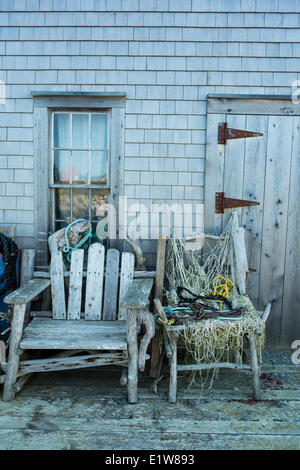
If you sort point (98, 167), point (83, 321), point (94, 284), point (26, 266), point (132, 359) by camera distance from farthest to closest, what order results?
point (98, 167) → point (26, 266) → point (94, 284) → point (83, 321) → point (132, 359)

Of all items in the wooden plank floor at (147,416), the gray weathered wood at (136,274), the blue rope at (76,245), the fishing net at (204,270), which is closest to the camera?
the wooden plank floor at (147,416)

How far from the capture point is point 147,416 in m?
2.45

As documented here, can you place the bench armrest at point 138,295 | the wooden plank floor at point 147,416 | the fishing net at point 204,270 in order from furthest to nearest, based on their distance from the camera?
1. the fishing net at point 204,270
2. the bench armrest at point 138,295
3. the wooden plank floor at point 147,416

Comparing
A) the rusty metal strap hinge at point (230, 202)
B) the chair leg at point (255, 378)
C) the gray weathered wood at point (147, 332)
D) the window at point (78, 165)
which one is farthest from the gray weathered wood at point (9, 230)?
the chair leg at point (255, 378)

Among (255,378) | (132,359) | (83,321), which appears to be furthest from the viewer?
(83,321)

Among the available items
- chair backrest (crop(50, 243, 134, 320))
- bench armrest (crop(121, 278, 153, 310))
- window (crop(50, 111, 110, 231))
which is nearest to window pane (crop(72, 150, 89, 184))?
window (crop(50, 111, 110, 231))

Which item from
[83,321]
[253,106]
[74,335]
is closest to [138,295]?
[74,335]

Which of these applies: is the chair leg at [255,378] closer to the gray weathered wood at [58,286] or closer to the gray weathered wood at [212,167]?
the gray weathered wood at [212,167]

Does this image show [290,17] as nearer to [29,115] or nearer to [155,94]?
[155,94]

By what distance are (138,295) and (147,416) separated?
801mm

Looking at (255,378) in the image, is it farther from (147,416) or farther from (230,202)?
(230,202)

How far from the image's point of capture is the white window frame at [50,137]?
11.3 ft

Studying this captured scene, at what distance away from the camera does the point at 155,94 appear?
3445 mm

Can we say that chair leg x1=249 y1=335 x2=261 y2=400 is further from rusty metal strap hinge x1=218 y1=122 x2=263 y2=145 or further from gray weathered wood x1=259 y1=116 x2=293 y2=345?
rusty metal strap hinge x1=218 y1=122 x2=263 y2=145
